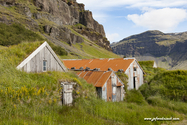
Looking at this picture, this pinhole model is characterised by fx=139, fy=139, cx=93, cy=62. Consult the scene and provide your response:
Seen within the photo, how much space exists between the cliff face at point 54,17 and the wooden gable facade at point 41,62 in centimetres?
6527

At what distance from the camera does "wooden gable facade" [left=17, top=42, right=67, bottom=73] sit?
9.92 meters

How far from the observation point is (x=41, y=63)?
35.4ft

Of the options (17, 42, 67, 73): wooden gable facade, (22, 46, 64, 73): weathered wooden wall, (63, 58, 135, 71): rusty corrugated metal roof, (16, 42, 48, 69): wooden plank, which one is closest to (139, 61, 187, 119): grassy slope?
(63, 58, 135, 71): rusty corrugated metal roof

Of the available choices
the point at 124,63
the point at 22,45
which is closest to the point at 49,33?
the point at 124,63

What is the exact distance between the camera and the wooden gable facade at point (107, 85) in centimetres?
1445

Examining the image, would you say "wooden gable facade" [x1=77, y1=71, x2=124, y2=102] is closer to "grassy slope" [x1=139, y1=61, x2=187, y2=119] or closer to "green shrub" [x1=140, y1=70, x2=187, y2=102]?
"grassy slope" [x1=139, y1=61, x2=187, y2=119]

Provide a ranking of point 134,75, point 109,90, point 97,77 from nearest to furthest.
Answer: point 109,90 → point 97,77 → point 134,75

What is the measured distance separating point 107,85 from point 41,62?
732 centimetres

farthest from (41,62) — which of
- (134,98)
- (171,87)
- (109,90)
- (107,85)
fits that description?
(171,87)

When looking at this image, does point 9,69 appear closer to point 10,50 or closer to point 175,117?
point 10,50

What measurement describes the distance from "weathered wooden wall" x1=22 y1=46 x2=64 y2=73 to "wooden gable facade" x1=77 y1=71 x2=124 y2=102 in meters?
4.71

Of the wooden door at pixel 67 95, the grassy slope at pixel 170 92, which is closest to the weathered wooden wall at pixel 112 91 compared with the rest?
the grassy slope at pixel 170 92

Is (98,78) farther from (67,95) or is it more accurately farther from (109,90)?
(67,95)

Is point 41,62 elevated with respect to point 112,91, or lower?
elevated
